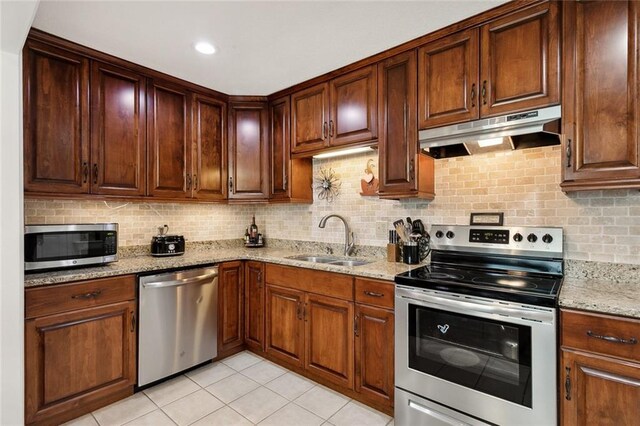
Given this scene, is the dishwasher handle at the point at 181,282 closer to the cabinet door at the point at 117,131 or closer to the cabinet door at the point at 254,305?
the cabinet door at the point at 254,305

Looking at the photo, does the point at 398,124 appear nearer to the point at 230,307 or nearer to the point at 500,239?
the point at 500,239

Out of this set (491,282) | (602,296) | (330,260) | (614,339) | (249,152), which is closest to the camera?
(614,339)

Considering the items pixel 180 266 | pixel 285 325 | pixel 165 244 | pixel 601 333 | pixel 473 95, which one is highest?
pixel 473 95

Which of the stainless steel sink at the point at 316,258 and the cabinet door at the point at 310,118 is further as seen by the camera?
the stainless steel sink at the point at 316,258

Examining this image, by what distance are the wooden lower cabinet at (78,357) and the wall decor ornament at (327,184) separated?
178 centimetres

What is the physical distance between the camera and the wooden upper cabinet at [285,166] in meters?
Result: 3.11

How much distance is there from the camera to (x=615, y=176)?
159 cm

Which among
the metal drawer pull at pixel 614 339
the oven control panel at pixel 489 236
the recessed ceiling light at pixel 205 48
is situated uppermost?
the recessed ceiling light at pixel 205 48

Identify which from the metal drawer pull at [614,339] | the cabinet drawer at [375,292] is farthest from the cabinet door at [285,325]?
the metal drawer pull at [614,339]

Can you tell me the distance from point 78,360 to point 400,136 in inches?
102

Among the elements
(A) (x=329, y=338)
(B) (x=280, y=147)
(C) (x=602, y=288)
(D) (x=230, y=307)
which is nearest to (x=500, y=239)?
(C) (x=602, y=288)

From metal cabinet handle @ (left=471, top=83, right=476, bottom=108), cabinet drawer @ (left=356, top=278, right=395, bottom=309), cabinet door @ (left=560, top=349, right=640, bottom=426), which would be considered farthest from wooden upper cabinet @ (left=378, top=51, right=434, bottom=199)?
cabinet door @ (left=560, top=349, right=640, bottom=426)

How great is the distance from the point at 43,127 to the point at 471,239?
296 centimetres

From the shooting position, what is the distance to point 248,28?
6.68 feet
